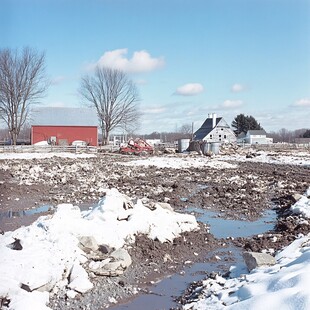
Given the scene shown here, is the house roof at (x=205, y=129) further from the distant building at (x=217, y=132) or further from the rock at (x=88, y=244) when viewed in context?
the rock at (x=88, y=244)

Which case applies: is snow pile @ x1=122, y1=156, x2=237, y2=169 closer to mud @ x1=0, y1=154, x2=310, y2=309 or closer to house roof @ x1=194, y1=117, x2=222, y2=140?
mud @ x1=0, y1=154, x2=310, y2=309

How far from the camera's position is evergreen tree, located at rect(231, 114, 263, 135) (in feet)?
321

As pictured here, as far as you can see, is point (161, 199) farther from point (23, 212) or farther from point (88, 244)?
point (88, 244)

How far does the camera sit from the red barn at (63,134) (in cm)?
5416

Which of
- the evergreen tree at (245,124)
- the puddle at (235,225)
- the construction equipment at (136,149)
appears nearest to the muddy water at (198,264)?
the puddle at (235,225)

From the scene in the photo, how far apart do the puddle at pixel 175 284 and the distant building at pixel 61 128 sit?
4718 cm

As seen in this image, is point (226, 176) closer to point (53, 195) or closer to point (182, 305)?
point (53, 195)

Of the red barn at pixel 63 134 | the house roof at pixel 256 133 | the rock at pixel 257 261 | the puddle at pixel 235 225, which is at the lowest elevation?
the puddle at pixel 235 225

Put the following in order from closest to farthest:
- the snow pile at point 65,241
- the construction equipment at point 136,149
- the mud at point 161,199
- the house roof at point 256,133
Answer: the snow pile at point 65,241, the mud at point 161,199, the construction equipment at point 136,149, the house roof at point 256,133

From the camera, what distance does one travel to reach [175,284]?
23.1 feet

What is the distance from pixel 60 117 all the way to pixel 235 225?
158ft

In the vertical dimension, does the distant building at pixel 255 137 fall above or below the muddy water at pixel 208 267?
above

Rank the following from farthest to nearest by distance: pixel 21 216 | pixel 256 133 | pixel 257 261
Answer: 1. pixel 256 133
2. pixel 21 216
3. pixel 257 261

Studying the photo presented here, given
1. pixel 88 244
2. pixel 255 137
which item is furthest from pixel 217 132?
pixel 88 244
